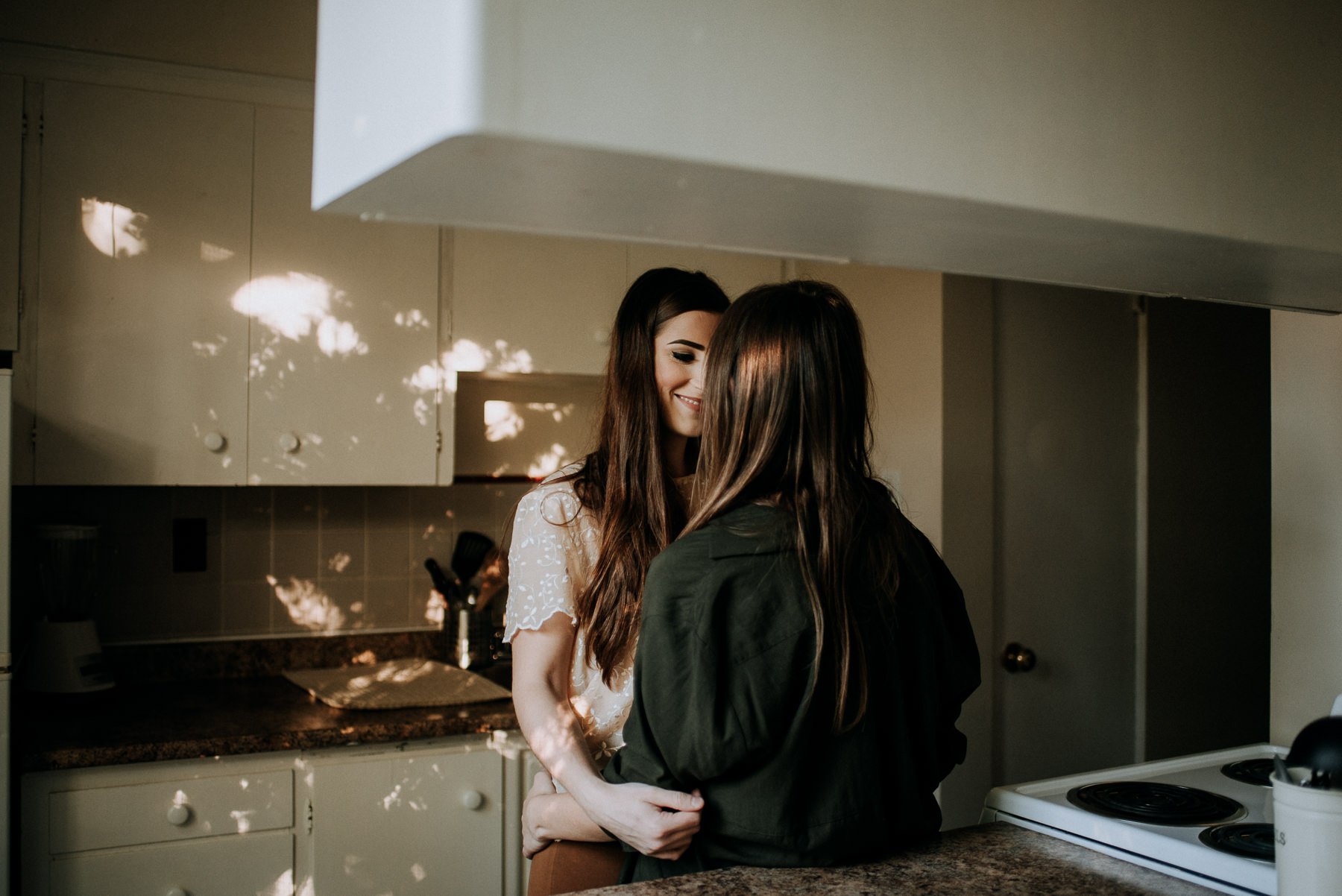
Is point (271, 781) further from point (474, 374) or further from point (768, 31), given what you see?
point (768, 31)

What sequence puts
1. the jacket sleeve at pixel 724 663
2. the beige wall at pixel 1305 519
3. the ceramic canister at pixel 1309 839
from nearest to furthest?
1. the ceramic canister at pixel 1309 839
2. the jacket sleeve at pixel 724 663
3. the beige wall at pixel 1305 519

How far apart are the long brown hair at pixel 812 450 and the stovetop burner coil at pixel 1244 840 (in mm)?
523

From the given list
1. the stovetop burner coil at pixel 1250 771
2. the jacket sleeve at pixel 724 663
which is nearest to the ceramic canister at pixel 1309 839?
the jacket sleeve at pixel 724 663

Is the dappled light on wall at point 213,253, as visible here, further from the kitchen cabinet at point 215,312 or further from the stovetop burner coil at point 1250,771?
the stovetop burner coil at point 1250,771

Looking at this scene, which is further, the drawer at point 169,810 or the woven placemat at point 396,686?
the woven placemat at point 396,686

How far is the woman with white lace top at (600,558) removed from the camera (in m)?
1.48

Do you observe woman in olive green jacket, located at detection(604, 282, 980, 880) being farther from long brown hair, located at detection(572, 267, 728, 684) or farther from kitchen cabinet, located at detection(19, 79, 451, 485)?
kitchen cabinet, located at detection(19, 79, 451, 485)

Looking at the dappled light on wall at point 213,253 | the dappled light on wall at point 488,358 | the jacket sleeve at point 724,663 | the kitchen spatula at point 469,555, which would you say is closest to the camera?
the jacket sleeve at point 724,663

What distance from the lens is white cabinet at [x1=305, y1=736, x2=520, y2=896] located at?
234 centimetres

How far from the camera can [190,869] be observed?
7.32 ft

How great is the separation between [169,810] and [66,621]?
22.6 inches

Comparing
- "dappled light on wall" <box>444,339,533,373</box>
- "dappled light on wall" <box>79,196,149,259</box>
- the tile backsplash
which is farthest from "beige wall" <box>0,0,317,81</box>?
the tile backsplash

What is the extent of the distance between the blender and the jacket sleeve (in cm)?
190

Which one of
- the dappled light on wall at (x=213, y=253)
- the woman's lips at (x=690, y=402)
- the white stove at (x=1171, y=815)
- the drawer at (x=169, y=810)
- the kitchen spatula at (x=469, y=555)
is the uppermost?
the dappled light on wall at (x=213, y=253)
